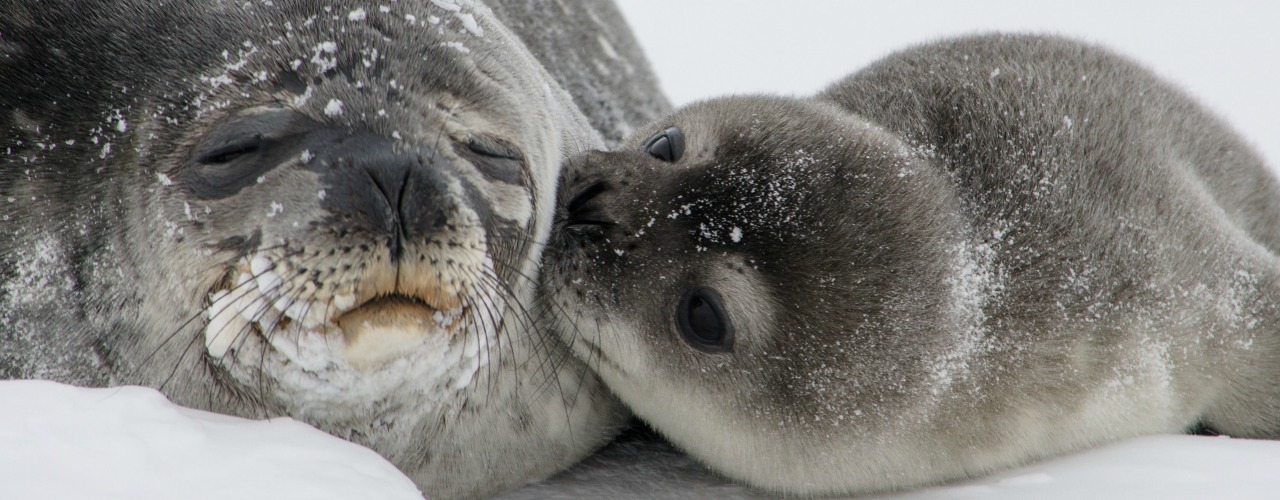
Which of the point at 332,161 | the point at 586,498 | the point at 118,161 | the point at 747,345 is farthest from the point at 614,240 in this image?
the point at 118,161

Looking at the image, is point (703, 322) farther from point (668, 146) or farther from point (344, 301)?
point (344, 301)

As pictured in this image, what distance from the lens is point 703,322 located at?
2887 millimetres

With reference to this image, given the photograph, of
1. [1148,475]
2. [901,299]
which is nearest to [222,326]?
[901,299]

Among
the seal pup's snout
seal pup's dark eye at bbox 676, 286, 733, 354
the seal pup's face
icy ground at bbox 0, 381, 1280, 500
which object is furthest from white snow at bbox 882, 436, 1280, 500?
the seal pup's snout

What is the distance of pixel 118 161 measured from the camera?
2385mm

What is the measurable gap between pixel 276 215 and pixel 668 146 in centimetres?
135

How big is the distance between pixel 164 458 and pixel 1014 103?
7.88ft

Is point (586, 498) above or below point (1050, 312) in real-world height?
below

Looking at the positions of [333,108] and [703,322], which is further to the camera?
[703,322]

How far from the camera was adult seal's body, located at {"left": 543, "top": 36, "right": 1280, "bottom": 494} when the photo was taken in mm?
2801

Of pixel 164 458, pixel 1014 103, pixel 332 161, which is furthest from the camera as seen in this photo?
pixel 1014 103

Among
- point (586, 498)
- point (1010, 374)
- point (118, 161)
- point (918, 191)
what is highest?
point (918, 191)

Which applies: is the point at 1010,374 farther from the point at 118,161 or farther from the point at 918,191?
the point at 118,161

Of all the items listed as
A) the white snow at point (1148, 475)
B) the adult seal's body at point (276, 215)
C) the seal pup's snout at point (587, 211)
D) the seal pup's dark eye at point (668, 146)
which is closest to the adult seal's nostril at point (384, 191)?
the adult seal's body at point (276, 215)
